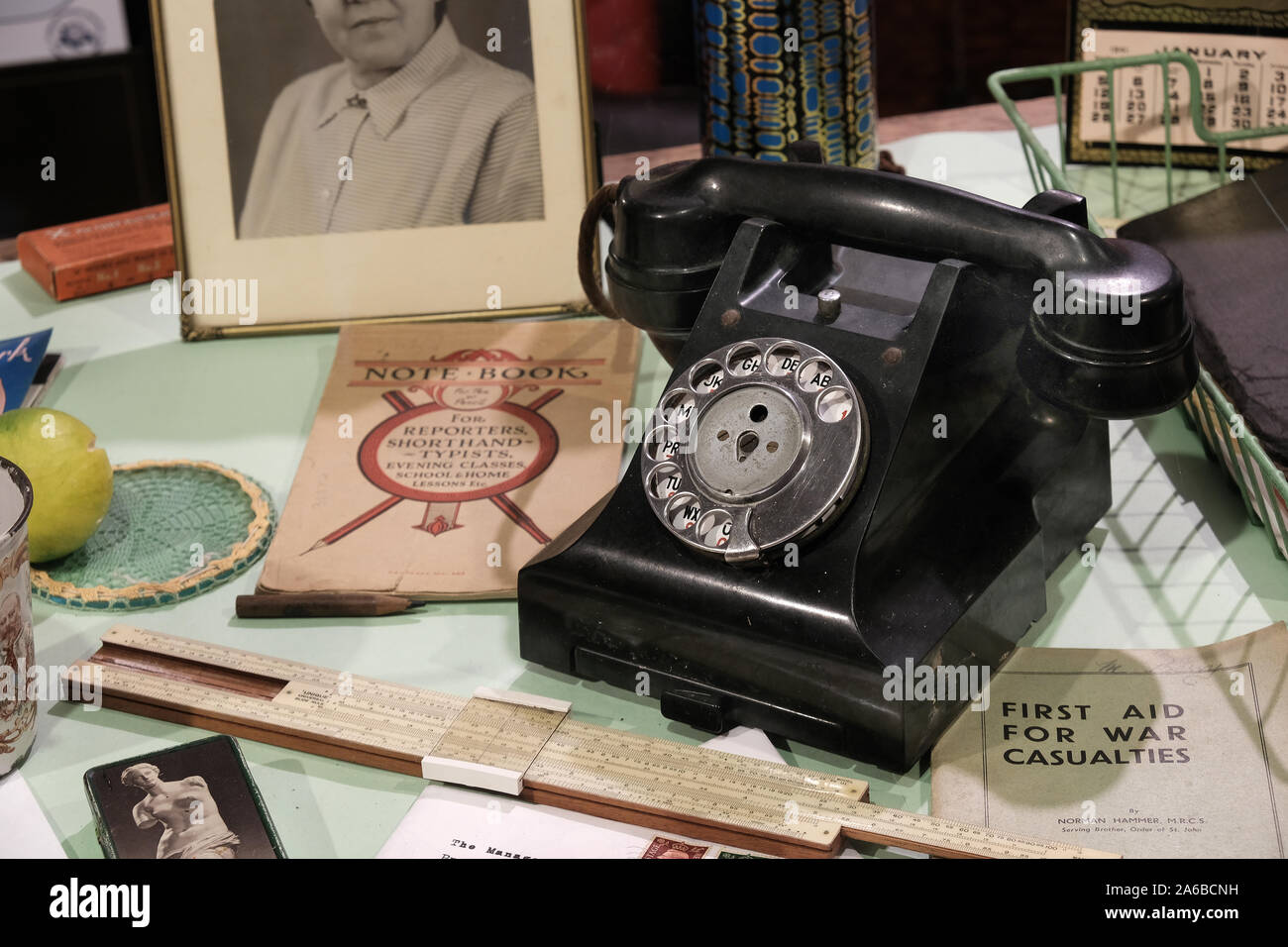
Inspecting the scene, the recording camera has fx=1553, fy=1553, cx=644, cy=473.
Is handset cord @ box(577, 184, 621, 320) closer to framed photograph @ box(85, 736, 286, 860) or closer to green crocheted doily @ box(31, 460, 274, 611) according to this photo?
green crocheted doily @ box(31, 460, 274, 611)

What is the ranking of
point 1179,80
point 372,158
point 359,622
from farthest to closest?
point 1179,80 → point 372,158 → point 359,622

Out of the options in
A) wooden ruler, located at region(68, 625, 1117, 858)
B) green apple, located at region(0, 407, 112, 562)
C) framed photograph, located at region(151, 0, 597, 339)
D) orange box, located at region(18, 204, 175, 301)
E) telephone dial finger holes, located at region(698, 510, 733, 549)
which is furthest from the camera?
orange box, located at region(18, 204, 175, 301)

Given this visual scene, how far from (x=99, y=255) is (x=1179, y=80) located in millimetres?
1108

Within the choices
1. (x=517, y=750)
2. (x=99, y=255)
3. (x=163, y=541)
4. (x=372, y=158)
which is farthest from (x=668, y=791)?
(x=99, y=255)

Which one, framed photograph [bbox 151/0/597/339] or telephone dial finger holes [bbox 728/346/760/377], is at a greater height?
framed photograph [bbox 151/0/597/339]

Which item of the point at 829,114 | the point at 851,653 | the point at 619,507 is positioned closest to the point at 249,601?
the point at 619,507

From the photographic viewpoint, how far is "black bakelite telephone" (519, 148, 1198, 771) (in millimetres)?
957

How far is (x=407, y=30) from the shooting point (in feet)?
4.66

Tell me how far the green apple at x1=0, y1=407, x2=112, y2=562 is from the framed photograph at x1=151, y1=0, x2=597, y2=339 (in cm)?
34

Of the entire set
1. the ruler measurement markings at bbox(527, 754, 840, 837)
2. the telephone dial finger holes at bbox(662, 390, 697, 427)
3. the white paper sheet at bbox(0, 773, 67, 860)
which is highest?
the telephone dial finger holes at bbox(662, 390, 697, 427)

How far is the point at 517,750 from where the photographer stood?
0.95 meters

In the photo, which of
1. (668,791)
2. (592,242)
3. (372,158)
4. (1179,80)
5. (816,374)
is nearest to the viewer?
(668,791)

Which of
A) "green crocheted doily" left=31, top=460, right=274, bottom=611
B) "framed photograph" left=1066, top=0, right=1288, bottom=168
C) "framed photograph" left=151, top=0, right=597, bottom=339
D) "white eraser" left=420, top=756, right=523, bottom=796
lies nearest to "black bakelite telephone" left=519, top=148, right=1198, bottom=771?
"white eraser" left=420, top=756, right=523, bottom=796

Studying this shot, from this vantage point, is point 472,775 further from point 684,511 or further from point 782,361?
point 782,361
